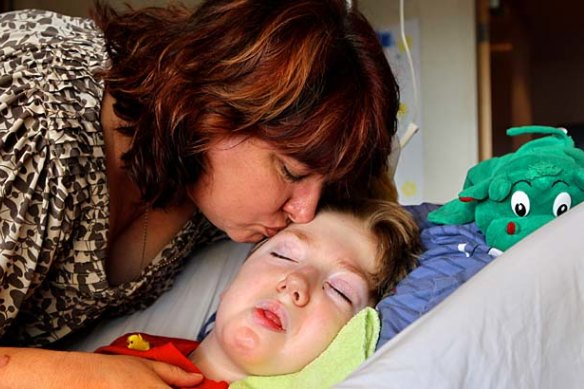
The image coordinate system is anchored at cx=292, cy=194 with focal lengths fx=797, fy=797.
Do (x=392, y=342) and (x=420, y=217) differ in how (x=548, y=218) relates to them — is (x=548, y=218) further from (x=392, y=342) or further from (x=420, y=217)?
(x=392, y=342)

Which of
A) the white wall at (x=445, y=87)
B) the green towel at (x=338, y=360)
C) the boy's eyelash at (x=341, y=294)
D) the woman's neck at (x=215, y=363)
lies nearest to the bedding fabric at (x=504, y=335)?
the green towel at (x=338, y=360)

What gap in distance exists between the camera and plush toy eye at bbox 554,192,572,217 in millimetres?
1140

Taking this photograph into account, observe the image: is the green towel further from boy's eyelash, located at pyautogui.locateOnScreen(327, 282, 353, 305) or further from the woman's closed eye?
the woman's closed eye

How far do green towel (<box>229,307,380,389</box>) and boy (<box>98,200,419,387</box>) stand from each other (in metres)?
0.02

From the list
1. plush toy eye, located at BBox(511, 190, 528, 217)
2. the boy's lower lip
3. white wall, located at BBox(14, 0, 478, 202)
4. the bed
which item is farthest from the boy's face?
white wall, located at BBox(14, 0, 478, 202)

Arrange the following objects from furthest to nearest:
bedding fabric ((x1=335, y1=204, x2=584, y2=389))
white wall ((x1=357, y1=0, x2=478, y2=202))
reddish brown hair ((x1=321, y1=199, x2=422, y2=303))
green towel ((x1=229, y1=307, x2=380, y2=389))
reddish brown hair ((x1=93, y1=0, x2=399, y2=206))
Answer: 1. white wall ((x1=357, y1=0, x2=478, y2=202))
2. reddish brown hair ((x1=321, y1=199, x2=422, y2=303))
3. reddish brown hair ((x1=93, y1=0, x2=399, y2=206))
4. green towel ((x1=229, y1=307, x2=380, y2=389))
5. bedding fabric ((x1=335, y1=204, x2=584, y2=389))

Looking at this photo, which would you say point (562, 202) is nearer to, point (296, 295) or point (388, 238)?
point (388, 238)

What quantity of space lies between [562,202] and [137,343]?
669mm

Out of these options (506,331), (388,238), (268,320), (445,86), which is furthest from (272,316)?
(445,86)

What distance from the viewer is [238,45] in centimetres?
108

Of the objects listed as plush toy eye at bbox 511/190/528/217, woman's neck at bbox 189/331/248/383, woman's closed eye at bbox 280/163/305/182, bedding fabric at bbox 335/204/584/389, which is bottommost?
woman's neck at bbox 189/331/248/383

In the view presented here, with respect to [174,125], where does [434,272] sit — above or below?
below

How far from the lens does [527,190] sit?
1.15 meters

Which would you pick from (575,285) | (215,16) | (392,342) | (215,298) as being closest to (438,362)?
(392,342)
